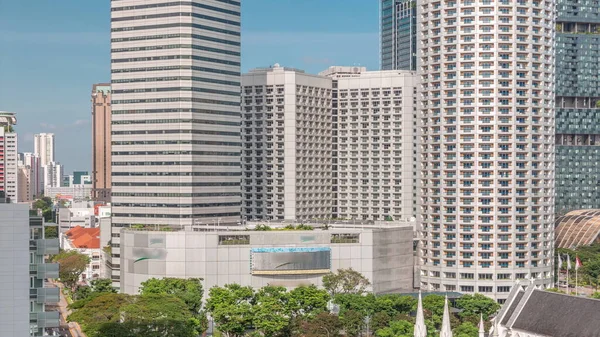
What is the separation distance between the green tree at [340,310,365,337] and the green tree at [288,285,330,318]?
5.82 meters

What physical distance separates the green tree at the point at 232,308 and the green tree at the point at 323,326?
8885mm

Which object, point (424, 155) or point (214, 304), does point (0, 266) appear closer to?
point (214, 304)

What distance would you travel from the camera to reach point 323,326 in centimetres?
13988

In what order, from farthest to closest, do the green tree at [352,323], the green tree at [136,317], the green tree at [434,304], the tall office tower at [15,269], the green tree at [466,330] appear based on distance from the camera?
the green tree at [434,304]
the green tree at [352,323]
the green tree at [466,330]
the green tree at [136,317]
the tall office tower at [15,269]

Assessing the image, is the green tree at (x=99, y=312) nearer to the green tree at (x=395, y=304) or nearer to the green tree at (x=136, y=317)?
the green tree at (x=136, y=317)

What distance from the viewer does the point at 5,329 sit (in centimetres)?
7644

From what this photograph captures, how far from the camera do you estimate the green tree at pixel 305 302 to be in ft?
493

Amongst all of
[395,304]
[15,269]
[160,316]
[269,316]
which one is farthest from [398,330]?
[15,269]

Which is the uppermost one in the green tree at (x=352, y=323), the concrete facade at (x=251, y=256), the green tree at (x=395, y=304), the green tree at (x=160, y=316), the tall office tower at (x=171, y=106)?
the tall office tower at (x=171, y=106)

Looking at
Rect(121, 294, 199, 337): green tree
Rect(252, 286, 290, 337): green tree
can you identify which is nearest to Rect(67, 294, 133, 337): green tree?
Rect(121, 294, 199, 337): green tree

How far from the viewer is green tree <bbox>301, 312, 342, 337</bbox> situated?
138625mm

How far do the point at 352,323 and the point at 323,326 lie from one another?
7.78m

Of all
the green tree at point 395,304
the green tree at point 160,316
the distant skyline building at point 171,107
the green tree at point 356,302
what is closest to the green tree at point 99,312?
the green tree at point 160,316

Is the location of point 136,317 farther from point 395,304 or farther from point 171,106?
point 171,106
